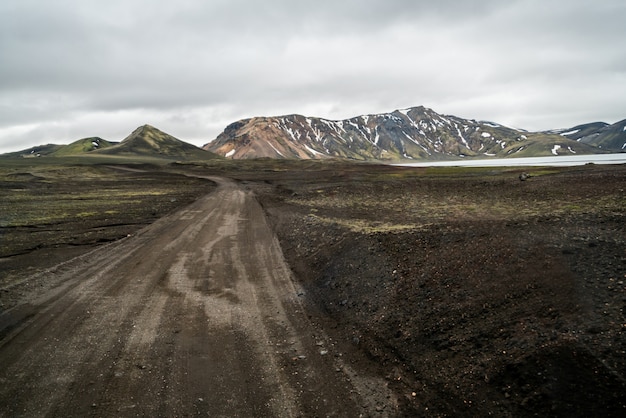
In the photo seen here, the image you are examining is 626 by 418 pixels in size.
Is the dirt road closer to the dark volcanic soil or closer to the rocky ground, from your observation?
the rocky ground

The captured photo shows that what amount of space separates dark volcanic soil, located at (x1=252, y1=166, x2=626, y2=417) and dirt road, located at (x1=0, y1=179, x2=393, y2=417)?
1.11 m

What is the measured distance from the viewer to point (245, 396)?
640 cm

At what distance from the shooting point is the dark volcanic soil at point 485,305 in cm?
590

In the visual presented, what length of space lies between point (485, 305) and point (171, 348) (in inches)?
294

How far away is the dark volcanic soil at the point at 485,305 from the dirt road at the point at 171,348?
111cm

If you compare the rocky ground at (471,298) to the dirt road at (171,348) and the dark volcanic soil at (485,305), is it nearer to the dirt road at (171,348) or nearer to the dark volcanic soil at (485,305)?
the dark volcanic soil at (485,305)

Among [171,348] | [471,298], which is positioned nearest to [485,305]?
[471,298]

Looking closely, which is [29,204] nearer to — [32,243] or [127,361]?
[32,243]

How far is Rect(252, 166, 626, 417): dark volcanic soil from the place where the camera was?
5.90m

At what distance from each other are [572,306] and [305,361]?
5859 millimetres

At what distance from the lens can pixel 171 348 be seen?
Result: 8016mm

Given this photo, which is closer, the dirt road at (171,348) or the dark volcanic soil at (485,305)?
the dark volcanic soil at (485,305)

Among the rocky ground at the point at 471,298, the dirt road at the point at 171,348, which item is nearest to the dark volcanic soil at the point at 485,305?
the rocky ground at the point at 471,298

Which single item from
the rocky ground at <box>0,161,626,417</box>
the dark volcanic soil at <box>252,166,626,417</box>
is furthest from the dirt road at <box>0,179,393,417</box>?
the dark volcanic soil at <box>252,166,626,417</box>
